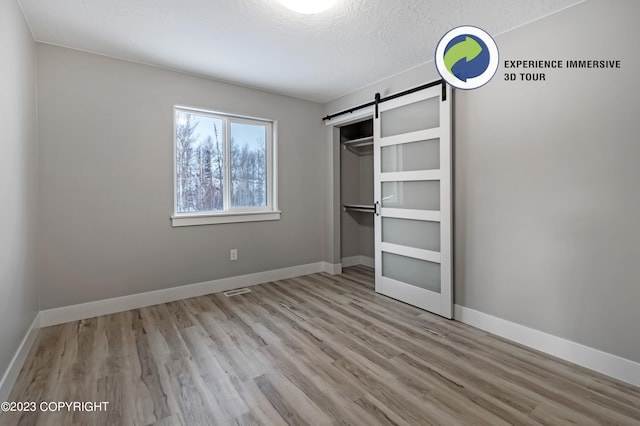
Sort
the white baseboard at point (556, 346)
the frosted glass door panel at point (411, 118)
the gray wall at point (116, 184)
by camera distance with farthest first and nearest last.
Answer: the frosted glass door panel at point (411, 118)
the gray wall at point (116, 184)
the white baseboard at point (556, 346)

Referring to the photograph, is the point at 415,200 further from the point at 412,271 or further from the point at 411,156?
the point at 412,271

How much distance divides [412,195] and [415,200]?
7cm

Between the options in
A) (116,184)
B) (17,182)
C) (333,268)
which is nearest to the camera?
(17,182)

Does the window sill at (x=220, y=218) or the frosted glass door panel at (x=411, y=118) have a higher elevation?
the frosted glass door panel at (x=411, y=118)

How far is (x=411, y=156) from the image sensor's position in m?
3.23

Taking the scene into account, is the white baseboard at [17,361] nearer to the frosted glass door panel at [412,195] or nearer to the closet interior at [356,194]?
the frosted glass door panel at [412,195]

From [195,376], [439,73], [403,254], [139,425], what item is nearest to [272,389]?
[195,376]

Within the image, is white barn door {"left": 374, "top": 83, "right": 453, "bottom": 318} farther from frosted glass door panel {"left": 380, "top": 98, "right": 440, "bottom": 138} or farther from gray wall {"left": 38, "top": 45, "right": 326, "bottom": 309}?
gray wall {"left": 38, "top": 45, "right": 326, "bottom": 309}

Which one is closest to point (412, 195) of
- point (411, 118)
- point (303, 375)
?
point (411, 118)

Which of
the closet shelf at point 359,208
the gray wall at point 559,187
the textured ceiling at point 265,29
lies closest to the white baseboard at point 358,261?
the closet shelf at point 359,208

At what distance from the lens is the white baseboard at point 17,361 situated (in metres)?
1.73

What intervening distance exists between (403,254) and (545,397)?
5.72 feet

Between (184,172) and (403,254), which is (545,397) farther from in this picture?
(184,172)

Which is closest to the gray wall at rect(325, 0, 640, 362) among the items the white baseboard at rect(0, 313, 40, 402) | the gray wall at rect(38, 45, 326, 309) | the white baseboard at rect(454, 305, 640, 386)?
the white baseboard at rect(454, 305, 640, 386)
